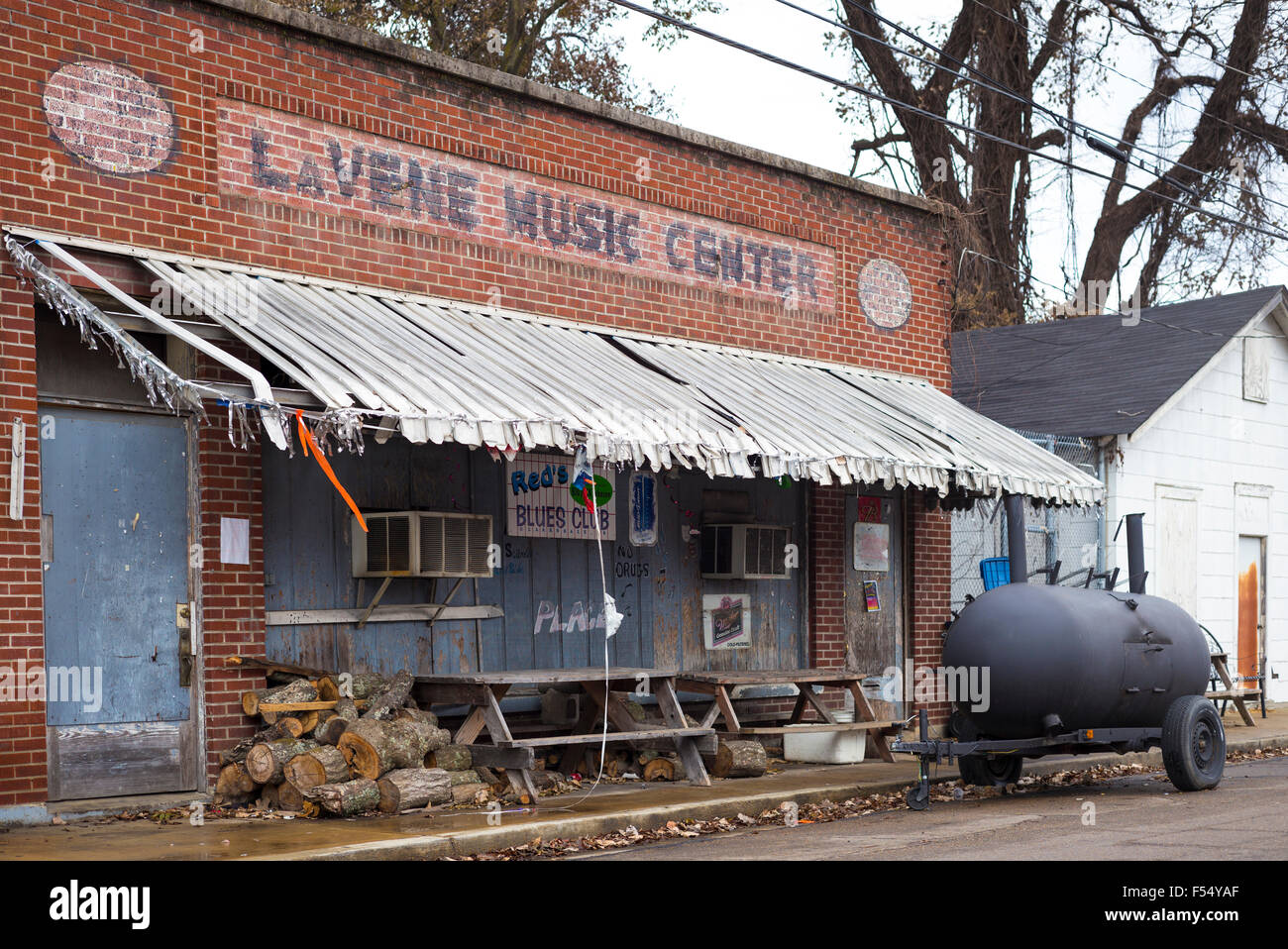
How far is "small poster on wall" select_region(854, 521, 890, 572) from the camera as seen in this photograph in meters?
15.4

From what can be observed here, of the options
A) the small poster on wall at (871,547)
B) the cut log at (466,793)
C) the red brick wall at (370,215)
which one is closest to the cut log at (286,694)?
the cut log at (466,793)

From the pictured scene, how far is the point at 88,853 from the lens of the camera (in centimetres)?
814

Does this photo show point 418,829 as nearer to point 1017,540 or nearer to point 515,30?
point 1017,540

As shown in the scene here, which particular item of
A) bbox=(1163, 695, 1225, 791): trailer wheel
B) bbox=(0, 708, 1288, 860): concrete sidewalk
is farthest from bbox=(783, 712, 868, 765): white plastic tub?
bbox=(1163, 695, 1225, 791): trailer wheel

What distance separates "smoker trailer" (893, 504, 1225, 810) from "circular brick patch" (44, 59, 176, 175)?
6643 mm

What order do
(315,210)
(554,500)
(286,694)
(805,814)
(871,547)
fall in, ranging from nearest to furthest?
(286,694), (805,814), (315,210), (554,500), (871,547)

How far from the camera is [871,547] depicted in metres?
15.6

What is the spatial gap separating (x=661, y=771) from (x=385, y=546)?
2883mm

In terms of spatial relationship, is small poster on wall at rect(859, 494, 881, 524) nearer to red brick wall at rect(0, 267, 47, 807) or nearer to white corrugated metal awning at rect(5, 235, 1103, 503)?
white corrugated metal awning at rect(5, 235, 1103, 503)

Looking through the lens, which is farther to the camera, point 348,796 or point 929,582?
point 929,582

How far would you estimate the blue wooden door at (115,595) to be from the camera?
9492 millimetres

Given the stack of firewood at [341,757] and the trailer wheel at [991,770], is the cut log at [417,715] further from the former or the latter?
the trailer wheel at [991,770]

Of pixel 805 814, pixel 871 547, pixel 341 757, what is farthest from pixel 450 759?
pixel 871 547

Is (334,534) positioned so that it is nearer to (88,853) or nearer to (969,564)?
(88,853)
